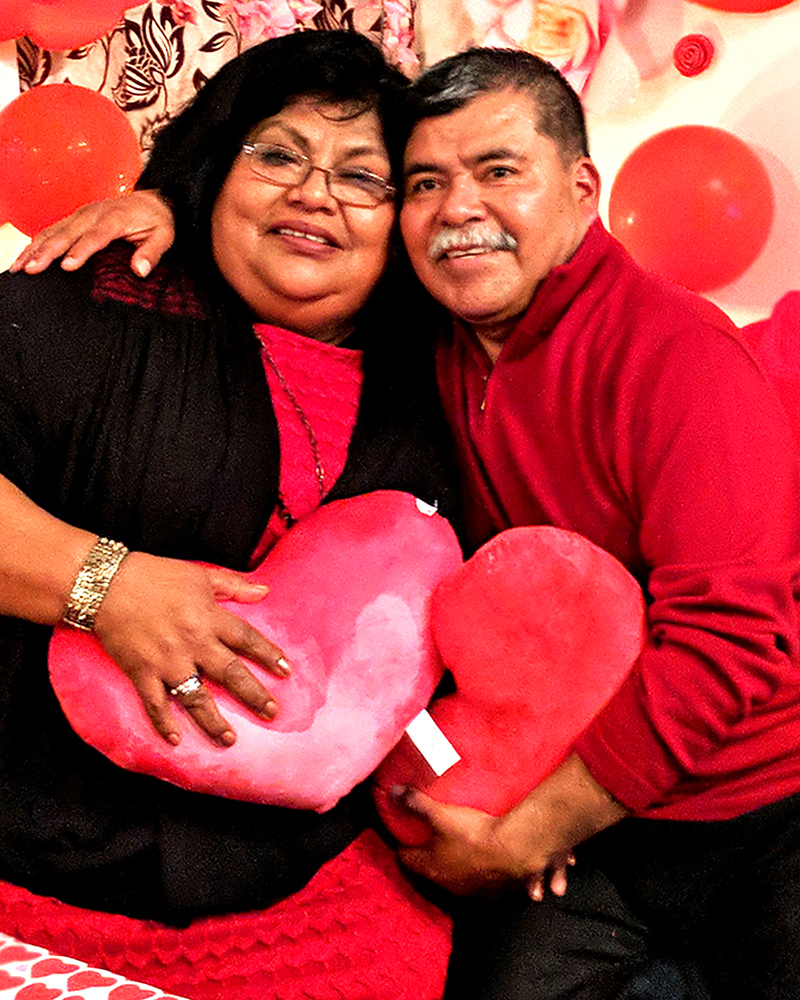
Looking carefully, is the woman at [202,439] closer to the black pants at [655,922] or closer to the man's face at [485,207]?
the man's face at [485,207]

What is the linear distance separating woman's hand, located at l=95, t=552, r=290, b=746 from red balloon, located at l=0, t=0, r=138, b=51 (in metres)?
1.21

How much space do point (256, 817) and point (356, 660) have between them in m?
0.21

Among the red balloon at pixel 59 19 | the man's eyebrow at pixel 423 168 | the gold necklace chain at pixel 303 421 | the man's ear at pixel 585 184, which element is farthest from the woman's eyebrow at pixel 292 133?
the red balloon at pixel 59 19

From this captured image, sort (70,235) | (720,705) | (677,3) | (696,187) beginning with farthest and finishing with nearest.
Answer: (677,3) < (696,187) < (70,235) < (720,705)

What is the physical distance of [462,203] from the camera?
132 centimetres

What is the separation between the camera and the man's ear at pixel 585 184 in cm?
143

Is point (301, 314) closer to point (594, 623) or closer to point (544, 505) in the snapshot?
point (544, 505)

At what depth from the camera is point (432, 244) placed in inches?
53.1

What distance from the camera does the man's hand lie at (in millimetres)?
1135

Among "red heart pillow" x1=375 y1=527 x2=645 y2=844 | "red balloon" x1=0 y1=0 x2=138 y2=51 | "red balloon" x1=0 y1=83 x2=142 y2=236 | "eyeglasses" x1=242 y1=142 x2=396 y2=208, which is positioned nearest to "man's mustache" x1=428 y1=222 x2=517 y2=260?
"eyeglasses" x1=242 y1=142 x2=396 y2=208

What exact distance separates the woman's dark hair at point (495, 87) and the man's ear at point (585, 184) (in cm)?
1

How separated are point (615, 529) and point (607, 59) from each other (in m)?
1.39

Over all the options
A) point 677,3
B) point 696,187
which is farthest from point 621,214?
point 677,3

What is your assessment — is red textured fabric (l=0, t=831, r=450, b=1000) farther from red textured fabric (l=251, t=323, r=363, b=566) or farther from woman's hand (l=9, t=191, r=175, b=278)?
woman's hand (l=9, t=191, r=175, b=278)
